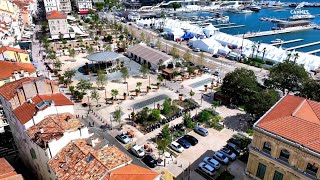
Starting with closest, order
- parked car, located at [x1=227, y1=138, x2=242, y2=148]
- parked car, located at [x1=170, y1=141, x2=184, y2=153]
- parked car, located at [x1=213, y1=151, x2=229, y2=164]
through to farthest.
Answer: parked car, located at [x1=213, y1=151, x2=229, y2=164] → parked car, located at [x1=170, y1=141, x2=184, y2=153] → parked car, located at [x1=227, y1=138, x2=242, y2=148]

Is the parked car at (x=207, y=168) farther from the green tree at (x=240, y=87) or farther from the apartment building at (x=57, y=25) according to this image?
the apartment building at (x=57, y=25)

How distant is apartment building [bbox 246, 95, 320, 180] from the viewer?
29.6 m

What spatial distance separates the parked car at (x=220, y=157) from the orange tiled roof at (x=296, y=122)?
14599 millimetres

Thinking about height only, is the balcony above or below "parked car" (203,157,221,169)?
above

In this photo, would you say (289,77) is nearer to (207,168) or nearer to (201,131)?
(201,131)

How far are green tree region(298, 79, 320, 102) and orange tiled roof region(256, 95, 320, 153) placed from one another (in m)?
25.0

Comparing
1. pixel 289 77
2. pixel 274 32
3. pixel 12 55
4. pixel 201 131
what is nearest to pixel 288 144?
pixel 201 131

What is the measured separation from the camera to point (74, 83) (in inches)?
3093

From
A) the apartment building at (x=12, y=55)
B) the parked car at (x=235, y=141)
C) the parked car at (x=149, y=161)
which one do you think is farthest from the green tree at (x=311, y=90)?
the apartment building at (x=12, y=55)

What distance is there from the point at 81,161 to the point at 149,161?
15.4 meters

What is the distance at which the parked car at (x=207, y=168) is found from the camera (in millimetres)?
43125

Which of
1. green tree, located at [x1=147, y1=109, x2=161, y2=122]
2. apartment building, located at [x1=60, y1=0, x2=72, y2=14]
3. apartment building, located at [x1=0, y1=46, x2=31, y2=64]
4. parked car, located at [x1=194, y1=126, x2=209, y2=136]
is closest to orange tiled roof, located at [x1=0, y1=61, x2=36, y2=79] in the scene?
apartment building, located at [x1=0, y1=46, x2=31, y2=64]

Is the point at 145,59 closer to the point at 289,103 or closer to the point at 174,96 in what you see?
the point at 174,96

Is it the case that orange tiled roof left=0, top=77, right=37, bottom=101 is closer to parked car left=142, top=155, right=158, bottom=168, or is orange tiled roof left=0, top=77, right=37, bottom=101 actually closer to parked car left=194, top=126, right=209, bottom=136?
parked car left=142, top=155, right=158, bottom=168
